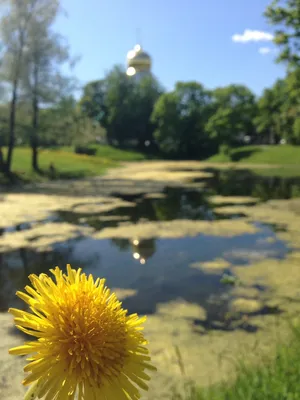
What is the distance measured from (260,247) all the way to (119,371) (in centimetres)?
764

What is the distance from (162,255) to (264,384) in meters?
4.89

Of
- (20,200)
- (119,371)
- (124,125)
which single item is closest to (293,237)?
(119,371)

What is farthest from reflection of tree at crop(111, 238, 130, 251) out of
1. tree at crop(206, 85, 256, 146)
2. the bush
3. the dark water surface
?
tree at crop(206, 85, 256, 146)

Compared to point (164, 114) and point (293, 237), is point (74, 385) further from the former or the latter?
point (164, 114)

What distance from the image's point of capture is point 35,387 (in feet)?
3.11

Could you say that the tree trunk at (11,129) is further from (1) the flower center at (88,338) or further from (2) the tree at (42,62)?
Result: (1) the flower center at (88,338)

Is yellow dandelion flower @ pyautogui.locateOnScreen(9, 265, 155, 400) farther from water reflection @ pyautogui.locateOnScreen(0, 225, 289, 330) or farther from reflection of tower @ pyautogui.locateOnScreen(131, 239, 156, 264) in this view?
reflection of tower @ pyautogui.locateOnScreen(131, 239, 156, 264)

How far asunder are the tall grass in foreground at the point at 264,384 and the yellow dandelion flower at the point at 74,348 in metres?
2.20

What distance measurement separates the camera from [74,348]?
3.09ft

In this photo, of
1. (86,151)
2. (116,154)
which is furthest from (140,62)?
(86,151)

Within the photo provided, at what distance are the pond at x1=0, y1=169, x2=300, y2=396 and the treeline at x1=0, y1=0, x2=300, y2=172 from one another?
34.4ft

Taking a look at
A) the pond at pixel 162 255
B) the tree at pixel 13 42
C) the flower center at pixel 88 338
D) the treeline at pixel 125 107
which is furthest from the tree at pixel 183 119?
the flower center at pixel 88 338

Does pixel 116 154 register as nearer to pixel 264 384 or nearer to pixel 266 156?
pixel 266 156

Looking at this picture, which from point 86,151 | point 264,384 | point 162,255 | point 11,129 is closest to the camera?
point 264,384
